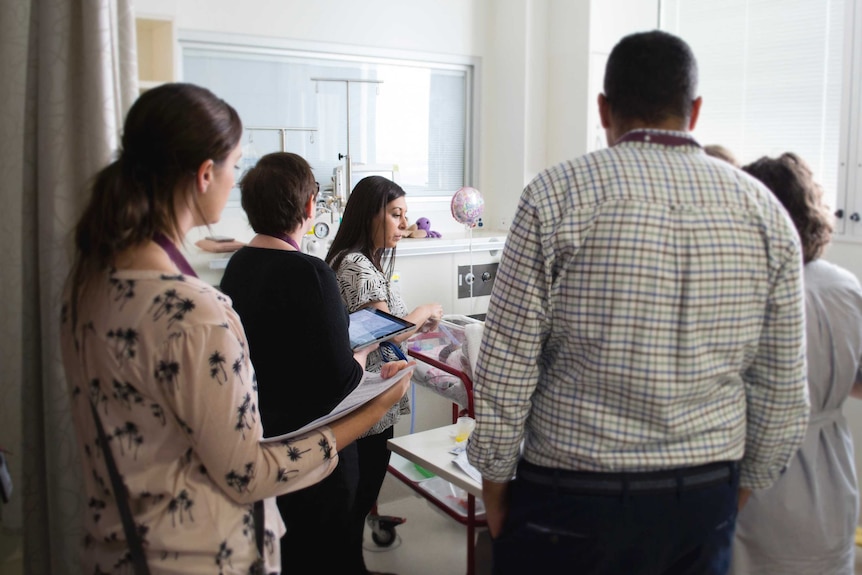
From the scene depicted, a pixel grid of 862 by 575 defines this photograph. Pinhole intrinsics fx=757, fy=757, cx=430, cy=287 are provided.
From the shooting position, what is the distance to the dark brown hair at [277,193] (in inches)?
69.2

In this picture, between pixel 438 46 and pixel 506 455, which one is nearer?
pixel 506 455

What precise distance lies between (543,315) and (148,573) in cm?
71

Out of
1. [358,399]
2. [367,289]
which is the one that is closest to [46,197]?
[358,399]

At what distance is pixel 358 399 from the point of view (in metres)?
1.37

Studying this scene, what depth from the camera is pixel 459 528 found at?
309 cm

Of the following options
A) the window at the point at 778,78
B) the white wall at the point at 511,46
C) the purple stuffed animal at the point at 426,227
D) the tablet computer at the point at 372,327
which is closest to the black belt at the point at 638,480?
the tablet computer at the point at 372,327

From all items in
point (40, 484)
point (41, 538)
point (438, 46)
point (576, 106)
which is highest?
point (438, 46)

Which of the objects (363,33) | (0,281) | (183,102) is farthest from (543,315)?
(363,33)

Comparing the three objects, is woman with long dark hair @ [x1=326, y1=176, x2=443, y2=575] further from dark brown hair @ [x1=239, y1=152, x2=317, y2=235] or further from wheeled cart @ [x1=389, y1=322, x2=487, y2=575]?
dark brown hair @ [x1=239, y1=152, x2=317, y2=235]

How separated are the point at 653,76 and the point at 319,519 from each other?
128cm

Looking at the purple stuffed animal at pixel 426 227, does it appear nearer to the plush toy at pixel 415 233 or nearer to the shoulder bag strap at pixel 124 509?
the plush toy at pixel 415 233

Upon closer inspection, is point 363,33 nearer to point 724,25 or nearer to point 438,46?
point 438,46

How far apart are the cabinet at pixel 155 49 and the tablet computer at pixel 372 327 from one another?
1.47m

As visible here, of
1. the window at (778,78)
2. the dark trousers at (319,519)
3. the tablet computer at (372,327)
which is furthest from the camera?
the window at (778,78)
